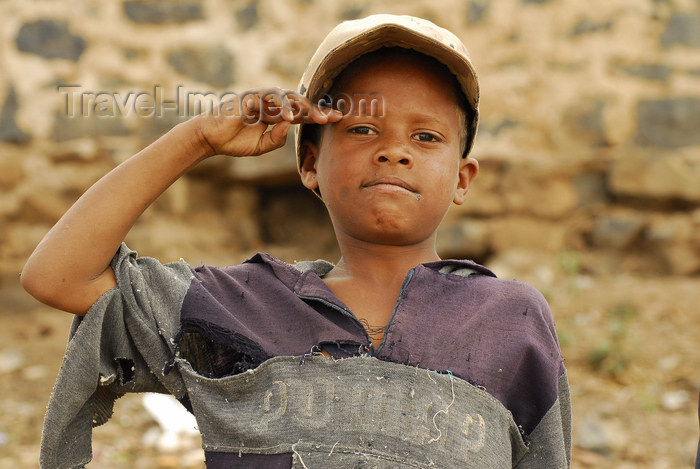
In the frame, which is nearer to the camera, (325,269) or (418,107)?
(418,107)

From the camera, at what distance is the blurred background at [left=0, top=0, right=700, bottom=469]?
396cm

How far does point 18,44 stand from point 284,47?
1.42m

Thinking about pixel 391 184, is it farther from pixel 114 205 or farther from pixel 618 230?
pixel 618 230

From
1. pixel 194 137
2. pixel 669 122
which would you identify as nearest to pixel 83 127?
pixel 194 137

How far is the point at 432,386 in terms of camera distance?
5.03 ft

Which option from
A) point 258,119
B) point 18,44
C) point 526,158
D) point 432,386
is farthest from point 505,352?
point 18,44

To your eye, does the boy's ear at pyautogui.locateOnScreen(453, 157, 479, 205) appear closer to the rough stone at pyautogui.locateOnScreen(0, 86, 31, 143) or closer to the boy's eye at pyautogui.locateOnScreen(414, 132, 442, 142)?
the boy's eye at pyautogui.locateOnScreen(414, 132, 442, 142)

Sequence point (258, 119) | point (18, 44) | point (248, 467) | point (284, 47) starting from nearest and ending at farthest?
point (248, 467), point (258, 119), point (18, 44), point (284, 47)

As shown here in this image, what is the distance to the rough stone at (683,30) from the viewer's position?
421 centimetres

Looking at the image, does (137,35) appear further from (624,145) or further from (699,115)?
(699,115)

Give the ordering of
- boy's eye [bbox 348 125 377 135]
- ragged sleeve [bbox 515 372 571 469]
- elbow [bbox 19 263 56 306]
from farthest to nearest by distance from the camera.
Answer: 1. boy's eye [bbox 348 125 377 135]
2. ragged sleeve [bbox 515 372 571 469]
3. elbow [bbox 19 263 56 306]

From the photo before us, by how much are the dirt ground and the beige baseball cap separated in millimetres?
1727

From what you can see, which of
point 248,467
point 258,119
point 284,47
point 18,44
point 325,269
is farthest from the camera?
point 284,47

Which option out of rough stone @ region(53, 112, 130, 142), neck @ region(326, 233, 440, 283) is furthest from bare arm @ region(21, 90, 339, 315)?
rough stone @ region(53, 112, 130, 142)
